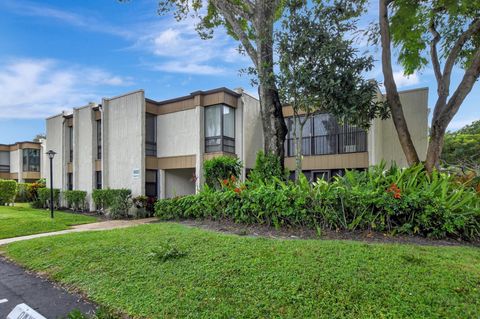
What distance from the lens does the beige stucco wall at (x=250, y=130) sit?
49.2ft

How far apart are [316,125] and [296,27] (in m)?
8.63

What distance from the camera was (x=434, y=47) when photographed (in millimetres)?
9383

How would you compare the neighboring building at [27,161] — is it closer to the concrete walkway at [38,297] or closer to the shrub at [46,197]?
the shrub at [46,197]

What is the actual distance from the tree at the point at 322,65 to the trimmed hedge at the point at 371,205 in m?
1.81

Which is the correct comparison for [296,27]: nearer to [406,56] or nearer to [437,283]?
[406,56]

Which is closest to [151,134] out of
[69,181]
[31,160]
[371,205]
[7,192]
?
[69,181]

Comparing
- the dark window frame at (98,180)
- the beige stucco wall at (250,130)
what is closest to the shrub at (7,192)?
the dark window frame at (98,180)

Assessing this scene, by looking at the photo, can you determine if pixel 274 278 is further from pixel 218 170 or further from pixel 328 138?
pixel 328 138

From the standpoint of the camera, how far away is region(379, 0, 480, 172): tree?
7.88 metres

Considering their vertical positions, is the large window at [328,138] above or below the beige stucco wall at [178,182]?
above

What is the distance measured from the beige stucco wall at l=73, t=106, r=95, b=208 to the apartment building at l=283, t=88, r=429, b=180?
10.8 m

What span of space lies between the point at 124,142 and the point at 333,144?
1053 cm

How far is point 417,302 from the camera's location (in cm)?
304

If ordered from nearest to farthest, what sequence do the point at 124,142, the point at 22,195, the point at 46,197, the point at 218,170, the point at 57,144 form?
the point at 218,170
the point at 124,142
the point at 46,197
the point at 57,144
the point at 22,195
